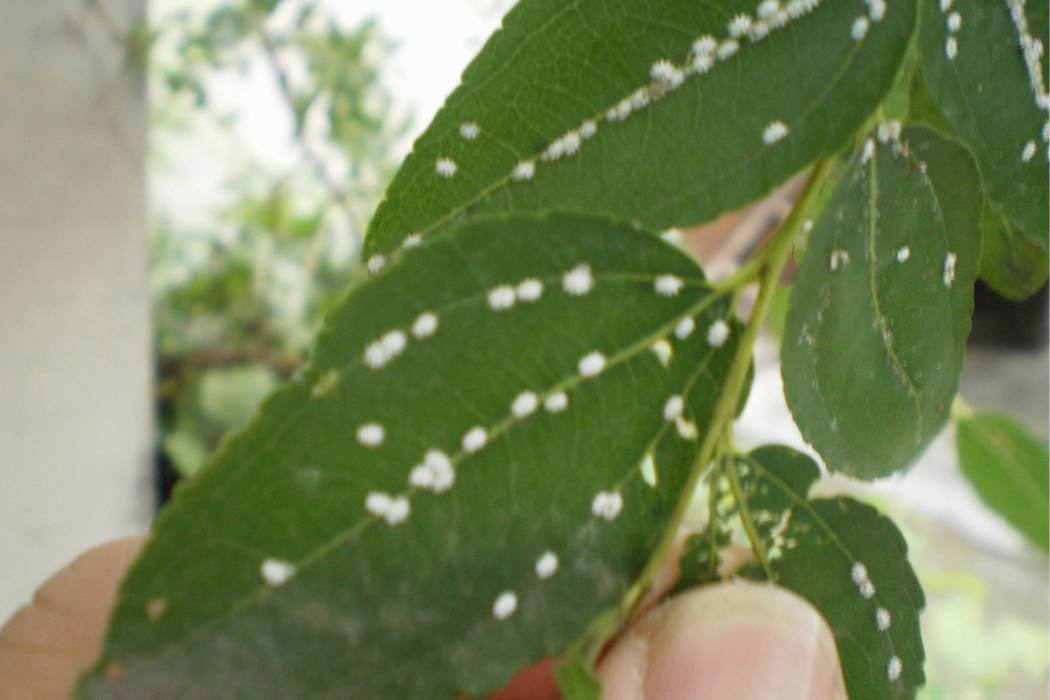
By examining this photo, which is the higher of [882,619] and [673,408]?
[673,408]

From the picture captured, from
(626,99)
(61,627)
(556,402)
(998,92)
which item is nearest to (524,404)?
(556,402)

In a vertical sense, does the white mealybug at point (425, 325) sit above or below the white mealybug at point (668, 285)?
above

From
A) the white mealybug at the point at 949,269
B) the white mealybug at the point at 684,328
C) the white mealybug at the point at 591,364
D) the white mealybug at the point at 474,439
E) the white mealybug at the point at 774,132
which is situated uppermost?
the white mealybug at the point at 474,439

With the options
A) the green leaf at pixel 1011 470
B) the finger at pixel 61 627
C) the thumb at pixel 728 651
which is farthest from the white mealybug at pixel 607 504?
the green leaf at pixel 1011 470

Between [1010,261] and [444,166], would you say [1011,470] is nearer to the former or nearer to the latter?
[1010,261]

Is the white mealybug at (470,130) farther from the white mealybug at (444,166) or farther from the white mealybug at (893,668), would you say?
the white mealybug at (893,668)

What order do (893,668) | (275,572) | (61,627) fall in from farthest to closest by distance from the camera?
1. (61,627)
2. (893,668)
3. (275,572)

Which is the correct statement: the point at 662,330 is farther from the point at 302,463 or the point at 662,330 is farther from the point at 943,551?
the point at 943,551
